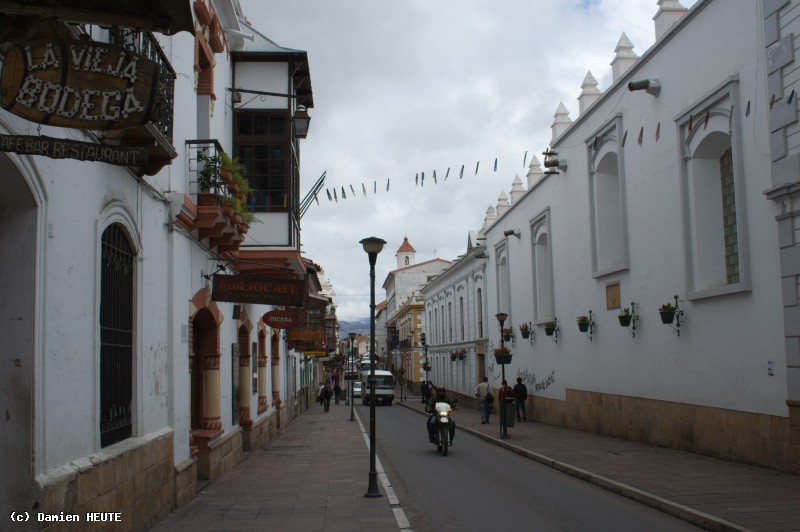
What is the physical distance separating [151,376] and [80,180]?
320 cm

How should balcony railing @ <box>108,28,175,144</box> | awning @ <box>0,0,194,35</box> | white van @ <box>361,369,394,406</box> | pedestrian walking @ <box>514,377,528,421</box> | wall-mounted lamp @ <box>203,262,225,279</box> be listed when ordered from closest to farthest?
1. awning @ <box>0,0,194,35</box>
2. balcony railing @ <box>108,28,175,144</box>
3. wall-mounted lamp @ <box>203,262,225,279</box>
4. pedestrian walking @ <box>514,377,528,421</box>
5. white van @ <box>361,369,394,406</box>

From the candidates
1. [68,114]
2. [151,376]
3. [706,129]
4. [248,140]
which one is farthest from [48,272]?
[706,129]

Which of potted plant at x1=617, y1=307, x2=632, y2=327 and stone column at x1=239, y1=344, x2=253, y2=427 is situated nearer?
stone column at x1=239, y1=344, x2=253, y2=427

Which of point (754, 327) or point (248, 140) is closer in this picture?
point (754, 327)

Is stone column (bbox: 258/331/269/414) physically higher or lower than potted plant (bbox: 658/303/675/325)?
lower

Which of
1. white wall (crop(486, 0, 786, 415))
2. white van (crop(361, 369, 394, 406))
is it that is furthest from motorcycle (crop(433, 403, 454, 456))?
white van (crop(361, 369, 394, 406))

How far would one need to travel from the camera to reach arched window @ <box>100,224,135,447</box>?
7648mm

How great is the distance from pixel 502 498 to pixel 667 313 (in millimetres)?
6843

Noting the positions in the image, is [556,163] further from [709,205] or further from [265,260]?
[265,260]

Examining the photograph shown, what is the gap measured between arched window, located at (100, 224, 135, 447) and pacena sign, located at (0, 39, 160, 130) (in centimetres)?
344

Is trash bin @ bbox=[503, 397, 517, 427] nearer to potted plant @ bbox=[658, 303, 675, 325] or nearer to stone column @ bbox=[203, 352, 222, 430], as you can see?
potted plant @ bbox=[658, 303, 675, 325]

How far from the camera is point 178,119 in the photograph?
1081cm

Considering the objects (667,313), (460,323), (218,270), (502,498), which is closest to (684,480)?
(502,498)

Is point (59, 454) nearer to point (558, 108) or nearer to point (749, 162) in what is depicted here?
point (749, 162)
